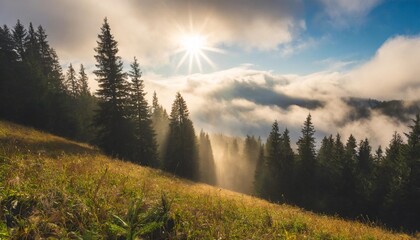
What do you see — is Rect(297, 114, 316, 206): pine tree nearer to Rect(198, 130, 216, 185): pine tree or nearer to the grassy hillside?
Rect(198, 130, 216, 185): pine tree

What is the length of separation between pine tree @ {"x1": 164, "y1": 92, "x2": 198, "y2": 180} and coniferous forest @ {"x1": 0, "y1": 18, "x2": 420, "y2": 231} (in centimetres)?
18

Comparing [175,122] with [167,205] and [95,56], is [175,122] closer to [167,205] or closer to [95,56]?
[95,56]

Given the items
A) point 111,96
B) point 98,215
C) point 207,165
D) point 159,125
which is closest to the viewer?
point 98,215

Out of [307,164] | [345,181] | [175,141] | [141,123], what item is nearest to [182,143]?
[175,141]

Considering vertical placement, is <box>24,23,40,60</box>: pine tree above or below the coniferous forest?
above

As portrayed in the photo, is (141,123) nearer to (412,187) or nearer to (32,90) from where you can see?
(32,90)

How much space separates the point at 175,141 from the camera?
5534 centimetres

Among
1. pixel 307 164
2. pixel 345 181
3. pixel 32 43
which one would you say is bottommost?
pixel 345 181

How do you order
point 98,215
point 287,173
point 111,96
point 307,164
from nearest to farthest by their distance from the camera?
1. point 98,215
2. point 111,96
3. point 307,164
4. point 287,173

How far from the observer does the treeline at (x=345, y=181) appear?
138 ft

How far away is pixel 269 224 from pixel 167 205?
2947mm

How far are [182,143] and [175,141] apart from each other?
1.33m

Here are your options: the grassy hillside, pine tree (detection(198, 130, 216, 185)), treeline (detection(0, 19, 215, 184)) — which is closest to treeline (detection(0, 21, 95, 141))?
treeline (detection(0, 19, 215, 184))

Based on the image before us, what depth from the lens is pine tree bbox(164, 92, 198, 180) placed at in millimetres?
54969
